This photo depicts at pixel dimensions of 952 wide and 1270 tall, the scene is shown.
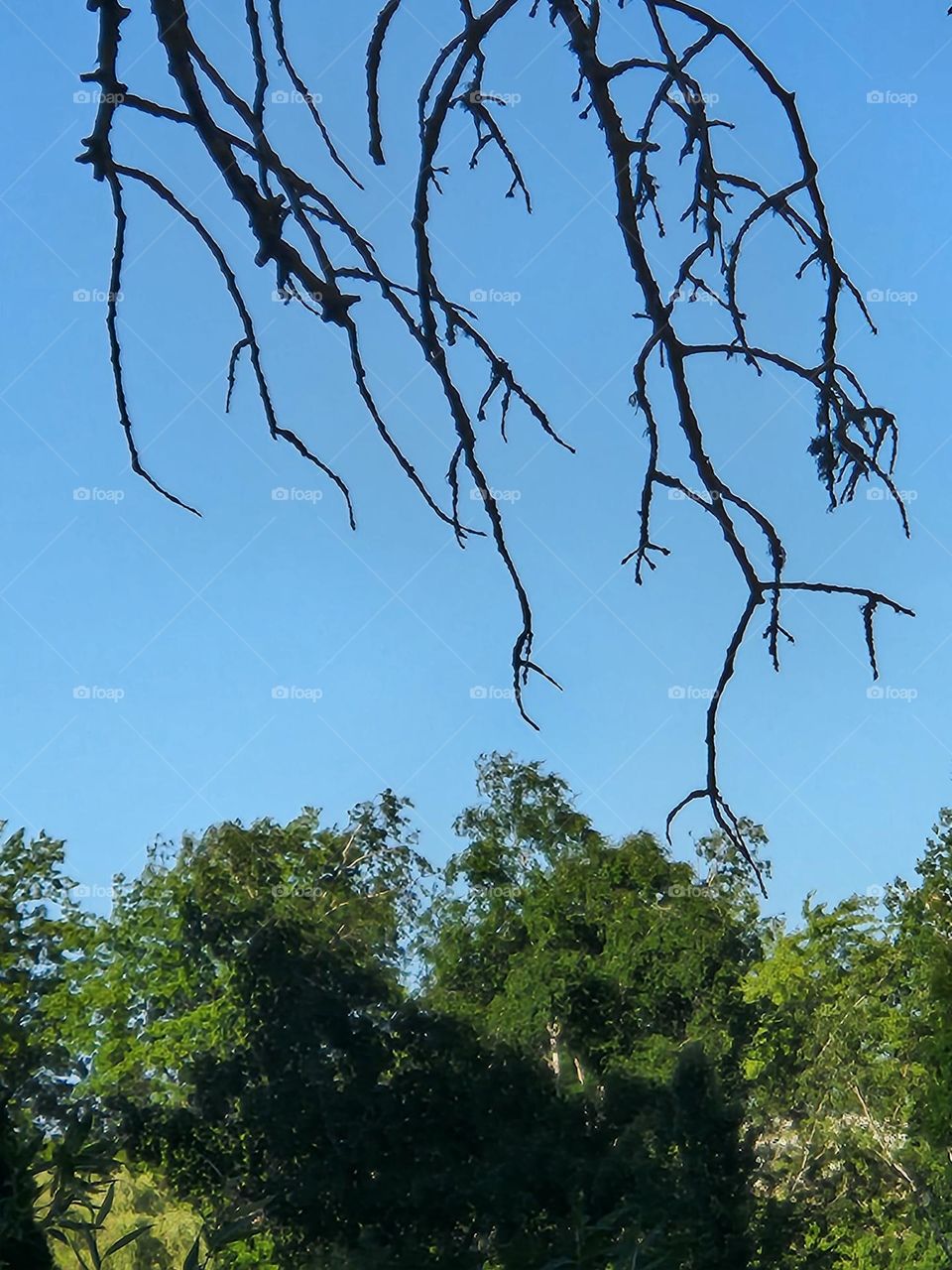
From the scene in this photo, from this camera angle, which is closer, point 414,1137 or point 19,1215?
point 19,1215

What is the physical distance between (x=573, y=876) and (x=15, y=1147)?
2511cm

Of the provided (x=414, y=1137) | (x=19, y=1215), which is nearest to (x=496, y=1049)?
(x=414, y=1137)

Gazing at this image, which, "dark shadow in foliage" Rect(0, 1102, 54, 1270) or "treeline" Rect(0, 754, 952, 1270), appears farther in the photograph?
"treeline" Rect(0, 754, 952, 1270)

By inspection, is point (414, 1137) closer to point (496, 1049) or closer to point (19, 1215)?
point (496, 1049)

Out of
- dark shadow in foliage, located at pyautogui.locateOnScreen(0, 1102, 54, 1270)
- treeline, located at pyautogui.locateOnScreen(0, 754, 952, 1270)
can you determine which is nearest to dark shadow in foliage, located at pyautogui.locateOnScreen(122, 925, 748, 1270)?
treeline, located at pyautogui.locateOnScreen(0, 754, 952, 1270)

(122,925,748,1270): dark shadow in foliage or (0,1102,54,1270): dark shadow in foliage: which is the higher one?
(122,925,748,1270): dark shadow in foliage

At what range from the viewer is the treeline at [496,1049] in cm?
2016

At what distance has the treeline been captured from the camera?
66.1 feet

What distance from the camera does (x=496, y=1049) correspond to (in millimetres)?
21984

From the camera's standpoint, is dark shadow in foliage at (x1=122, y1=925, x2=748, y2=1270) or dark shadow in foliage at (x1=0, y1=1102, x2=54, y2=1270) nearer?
dark shadow in foliage at (x1=0, y1=1102, x2=54, y2=1270)

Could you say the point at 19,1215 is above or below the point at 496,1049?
below

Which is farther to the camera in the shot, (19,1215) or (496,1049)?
(496,1049)

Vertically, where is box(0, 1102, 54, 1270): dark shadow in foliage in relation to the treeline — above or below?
below

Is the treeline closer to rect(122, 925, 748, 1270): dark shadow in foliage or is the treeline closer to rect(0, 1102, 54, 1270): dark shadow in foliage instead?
rect(122, 925, 748, 1270): dark shadow in foliage
